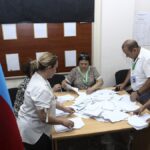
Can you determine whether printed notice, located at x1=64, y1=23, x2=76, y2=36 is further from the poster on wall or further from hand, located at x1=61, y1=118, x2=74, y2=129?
hand, located at x1=61, y1=118, x2=74, y2=129

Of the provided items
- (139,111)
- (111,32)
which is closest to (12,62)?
(111,32)

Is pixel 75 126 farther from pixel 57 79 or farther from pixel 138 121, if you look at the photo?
pixel 57 79

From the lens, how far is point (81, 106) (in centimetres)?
239

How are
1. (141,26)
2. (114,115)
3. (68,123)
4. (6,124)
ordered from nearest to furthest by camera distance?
1. (6,124)
2. (68,123)
3. (114,115)
4. (141,26)

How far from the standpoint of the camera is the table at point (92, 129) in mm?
1904

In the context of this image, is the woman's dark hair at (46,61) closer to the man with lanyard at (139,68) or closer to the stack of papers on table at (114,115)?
the stack of papers on table at (114,115)

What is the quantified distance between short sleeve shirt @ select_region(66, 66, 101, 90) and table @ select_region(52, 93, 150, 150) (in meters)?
1.00

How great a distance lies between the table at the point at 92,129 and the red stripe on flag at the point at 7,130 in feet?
3.65

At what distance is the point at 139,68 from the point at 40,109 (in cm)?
138

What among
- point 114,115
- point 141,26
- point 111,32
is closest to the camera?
point 114,115

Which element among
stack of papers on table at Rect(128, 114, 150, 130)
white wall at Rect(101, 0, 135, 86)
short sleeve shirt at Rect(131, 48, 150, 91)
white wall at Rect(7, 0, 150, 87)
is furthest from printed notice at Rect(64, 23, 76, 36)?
stack of papers on table at Rect(128, 114, 150, 130)

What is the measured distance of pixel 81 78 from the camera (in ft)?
10.2

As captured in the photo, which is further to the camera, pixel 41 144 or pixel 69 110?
pixel 69 110

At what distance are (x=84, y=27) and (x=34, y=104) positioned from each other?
73.1 inches
